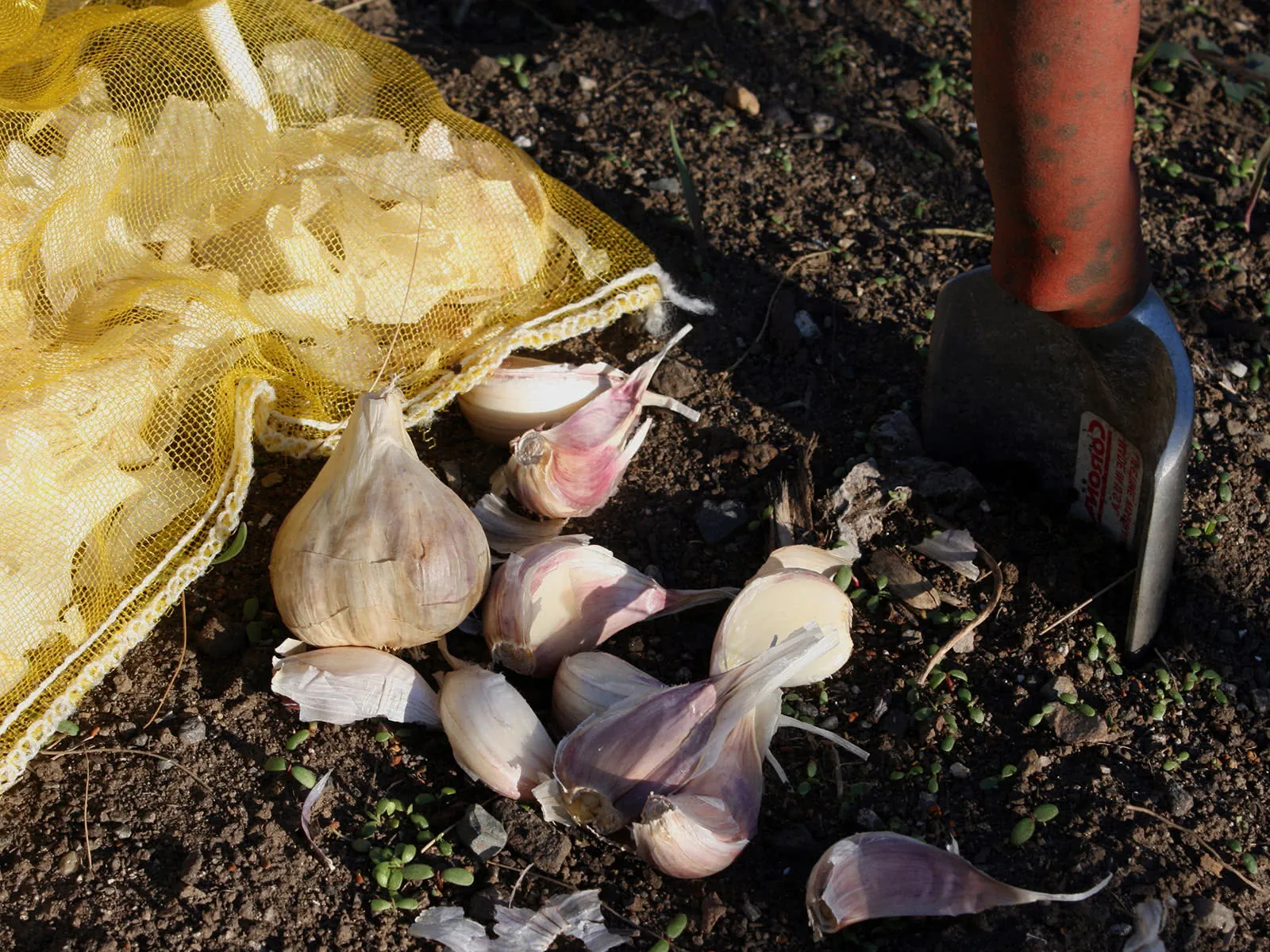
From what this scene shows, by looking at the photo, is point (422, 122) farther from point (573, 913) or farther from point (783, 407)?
point (573, 913)

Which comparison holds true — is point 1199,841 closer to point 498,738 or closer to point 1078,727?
point 1078,727

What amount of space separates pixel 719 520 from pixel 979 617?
35cm

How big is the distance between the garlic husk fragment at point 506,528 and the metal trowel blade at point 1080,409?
0.56 metres

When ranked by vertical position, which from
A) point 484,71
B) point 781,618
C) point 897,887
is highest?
point 484,71

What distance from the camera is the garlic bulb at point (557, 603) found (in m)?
1.38

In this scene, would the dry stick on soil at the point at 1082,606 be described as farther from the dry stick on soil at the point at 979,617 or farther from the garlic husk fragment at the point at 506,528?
the garlic husk fragment at the point at 506,528

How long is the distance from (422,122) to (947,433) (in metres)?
0.87

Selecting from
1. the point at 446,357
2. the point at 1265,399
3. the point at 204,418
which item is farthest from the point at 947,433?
the point at 204,418

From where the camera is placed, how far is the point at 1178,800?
4.30 ft

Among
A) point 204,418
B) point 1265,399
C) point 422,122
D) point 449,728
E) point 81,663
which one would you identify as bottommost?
point 1265,399

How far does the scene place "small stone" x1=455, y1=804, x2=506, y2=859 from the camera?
1.26 meters

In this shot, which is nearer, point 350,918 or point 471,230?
point 350,918

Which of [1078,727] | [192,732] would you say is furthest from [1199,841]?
[192,732]

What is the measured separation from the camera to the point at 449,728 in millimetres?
1311
